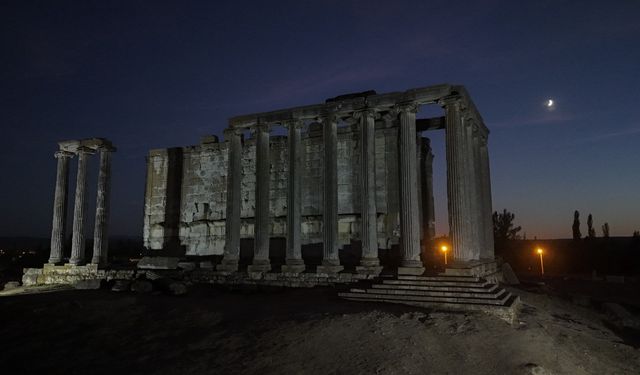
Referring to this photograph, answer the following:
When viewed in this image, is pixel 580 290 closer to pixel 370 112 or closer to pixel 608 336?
pixel 608 336

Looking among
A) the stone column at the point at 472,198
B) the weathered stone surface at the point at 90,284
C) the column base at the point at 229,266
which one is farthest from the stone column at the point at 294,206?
the weathered stone surface at the point at 90,284

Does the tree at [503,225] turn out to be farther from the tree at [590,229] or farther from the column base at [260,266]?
the column base at [260,266]

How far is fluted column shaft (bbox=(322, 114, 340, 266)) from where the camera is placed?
17.2 m

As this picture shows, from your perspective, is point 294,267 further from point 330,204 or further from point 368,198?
point 368,198

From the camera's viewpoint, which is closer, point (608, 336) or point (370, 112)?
point (608, 336)

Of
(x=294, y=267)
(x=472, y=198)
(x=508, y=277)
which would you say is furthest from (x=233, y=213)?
(x=508, y=277)

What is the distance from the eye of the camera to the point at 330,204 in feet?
57.7

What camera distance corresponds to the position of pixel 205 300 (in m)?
15.2

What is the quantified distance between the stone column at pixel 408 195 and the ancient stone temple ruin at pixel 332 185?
37 millimetres

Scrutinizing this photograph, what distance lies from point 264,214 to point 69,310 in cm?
813

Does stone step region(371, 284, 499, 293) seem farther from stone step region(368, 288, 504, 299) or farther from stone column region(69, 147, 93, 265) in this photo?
stone column region(69, 147, 93, 265)

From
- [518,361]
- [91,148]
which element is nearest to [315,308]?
[518,361]

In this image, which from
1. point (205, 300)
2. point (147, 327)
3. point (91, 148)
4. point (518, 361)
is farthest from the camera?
point (91, 148)

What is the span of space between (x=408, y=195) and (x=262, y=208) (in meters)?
6.64
